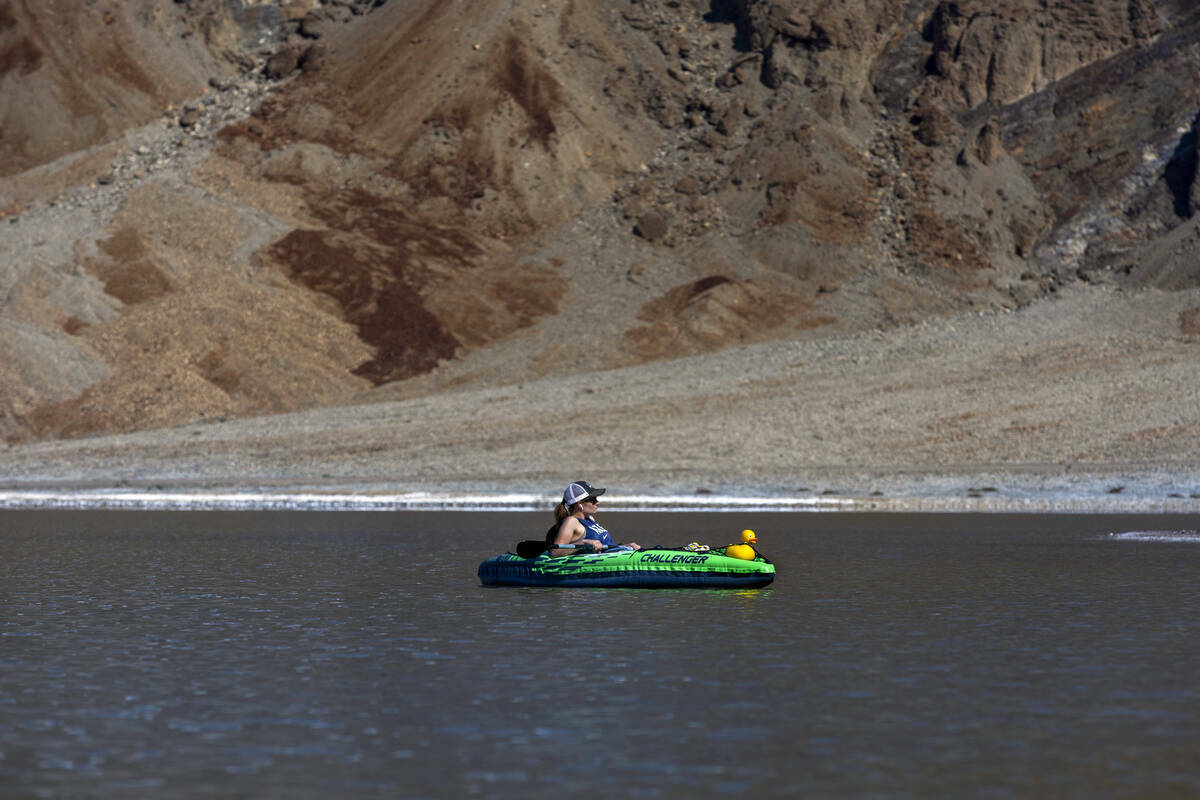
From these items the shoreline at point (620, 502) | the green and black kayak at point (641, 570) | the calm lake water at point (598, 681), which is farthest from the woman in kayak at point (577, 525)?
the shoreline at point (620, 502)

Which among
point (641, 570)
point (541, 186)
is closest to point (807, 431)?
point (641, 570)

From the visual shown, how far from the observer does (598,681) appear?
1329cm

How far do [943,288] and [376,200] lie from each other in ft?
117

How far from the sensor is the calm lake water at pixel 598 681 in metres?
9.70

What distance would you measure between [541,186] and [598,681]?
81.9m

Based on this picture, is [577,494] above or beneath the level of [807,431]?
beneath

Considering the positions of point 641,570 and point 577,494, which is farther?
point 577,494

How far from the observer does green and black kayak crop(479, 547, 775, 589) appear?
2097cm

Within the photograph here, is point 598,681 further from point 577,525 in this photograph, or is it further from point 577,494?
point 577,525

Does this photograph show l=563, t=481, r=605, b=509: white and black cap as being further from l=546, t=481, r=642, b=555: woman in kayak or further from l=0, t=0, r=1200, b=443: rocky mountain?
l=0, t=0, r=1200, b=443: rocky mountain

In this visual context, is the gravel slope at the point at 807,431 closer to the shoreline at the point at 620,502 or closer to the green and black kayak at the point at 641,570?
the shoreline at the point at 620,502

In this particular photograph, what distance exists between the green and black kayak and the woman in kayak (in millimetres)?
319

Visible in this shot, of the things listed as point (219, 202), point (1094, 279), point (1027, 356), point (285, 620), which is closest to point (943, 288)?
point (1094, 279)

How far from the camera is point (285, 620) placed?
18062 mm
